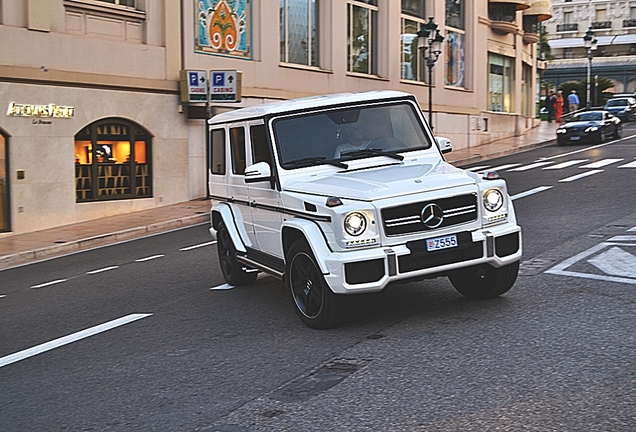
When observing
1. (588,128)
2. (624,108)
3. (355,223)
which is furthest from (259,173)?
(624,108)

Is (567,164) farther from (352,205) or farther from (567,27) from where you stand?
(567,27)

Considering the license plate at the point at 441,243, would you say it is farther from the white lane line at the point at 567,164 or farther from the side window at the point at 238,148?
the white lane line at the point at 567,164

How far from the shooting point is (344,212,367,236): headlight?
22.4 feet

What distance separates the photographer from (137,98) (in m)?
21.8

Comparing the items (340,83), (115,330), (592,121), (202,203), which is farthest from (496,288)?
(592,121)

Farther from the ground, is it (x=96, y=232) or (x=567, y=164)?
(x=567, y=164)

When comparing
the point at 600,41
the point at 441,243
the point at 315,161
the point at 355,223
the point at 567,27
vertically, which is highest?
the point at 567,27

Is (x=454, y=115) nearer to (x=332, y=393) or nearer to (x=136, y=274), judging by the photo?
(x=136, y=274)

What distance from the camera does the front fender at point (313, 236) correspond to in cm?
693

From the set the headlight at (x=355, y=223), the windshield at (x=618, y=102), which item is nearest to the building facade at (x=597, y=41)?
the windshield at (x=618, y=102)

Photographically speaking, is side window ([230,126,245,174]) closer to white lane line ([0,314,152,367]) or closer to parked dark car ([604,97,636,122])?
white lane line ([0,314,152,367])

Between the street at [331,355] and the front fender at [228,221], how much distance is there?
55cm

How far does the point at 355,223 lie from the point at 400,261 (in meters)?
0.47

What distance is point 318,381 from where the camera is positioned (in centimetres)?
579
